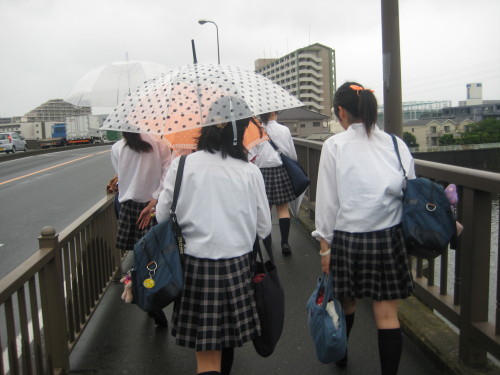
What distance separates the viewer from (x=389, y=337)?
2449mm

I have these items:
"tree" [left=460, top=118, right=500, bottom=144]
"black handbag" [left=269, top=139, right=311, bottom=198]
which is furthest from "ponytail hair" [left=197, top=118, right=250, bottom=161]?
"tree" [left=460, top=118, right=500, bottom=144]

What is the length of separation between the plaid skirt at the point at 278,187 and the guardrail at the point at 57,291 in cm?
181

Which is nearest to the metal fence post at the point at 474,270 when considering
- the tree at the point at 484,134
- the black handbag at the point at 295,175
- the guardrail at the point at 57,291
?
the guardrail at the point at 57,291

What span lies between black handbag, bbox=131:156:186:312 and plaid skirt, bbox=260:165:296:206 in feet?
10.3

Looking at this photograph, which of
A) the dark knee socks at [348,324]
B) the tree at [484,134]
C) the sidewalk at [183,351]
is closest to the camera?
the dark knee socks at [348,324]

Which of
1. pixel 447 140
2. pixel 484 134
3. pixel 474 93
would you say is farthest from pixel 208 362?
pixel 474 93

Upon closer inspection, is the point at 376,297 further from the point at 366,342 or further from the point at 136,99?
the point at 136,99

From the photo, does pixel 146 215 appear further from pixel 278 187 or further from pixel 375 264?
pixel 278 187

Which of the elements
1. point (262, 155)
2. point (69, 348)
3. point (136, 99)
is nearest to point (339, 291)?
point (136, 99)

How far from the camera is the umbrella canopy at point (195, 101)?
2.31 m

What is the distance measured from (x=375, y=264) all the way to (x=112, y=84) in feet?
9.48

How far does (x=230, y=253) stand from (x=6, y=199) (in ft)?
35.5

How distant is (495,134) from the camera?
9056cm

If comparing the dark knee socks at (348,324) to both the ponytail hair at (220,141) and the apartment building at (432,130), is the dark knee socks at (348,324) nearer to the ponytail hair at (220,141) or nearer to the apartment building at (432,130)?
the ponytail hair at (220,141)
